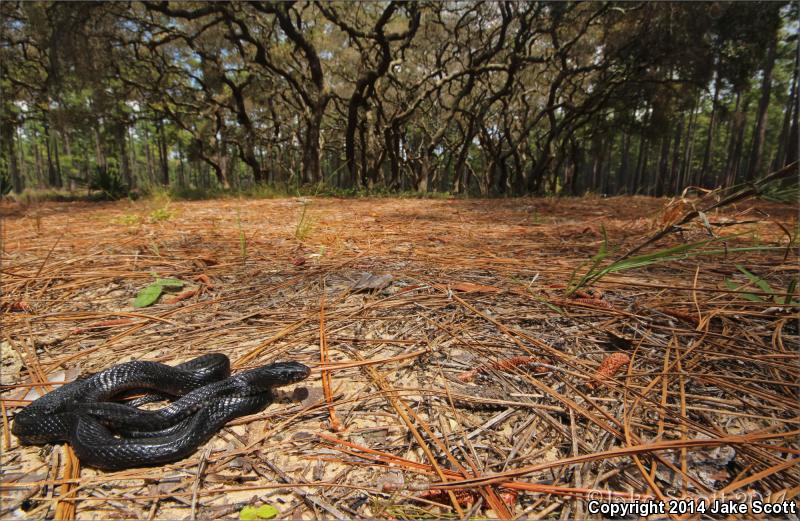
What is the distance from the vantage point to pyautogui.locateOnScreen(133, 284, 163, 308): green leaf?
1740 mm

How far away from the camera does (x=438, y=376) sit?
1.13 meters

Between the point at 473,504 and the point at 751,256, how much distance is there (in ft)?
8.02

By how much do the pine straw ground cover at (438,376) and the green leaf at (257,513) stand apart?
26 mm

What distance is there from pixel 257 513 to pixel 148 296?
1493mm

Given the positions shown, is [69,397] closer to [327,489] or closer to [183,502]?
[183,502]

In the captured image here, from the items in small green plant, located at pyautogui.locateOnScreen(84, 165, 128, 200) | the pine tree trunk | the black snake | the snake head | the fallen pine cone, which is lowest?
the black snake

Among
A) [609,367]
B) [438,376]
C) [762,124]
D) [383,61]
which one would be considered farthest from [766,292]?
[762,124]

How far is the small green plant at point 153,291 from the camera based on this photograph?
1.75m

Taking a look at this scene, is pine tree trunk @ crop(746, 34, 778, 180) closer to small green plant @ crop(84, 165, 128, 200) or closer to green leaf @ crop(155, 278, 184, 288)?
green leaf @ crop(155, 278, 184, 288)

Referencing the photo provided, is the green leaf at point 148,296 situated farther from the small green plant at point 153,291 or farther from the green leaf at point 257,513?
the green leaf at point 257,513

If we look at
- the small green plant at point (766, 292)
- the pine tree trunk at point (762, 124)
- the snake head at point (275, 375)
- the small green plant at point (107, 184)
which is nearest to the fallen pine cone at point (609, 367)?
the small green plant at point (766, 292)

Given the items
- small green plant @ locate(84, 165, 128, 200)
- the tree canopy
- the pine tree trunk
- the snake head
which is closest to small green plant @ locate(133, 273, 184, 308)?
the snake head

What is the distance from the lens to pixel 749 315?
1.32m

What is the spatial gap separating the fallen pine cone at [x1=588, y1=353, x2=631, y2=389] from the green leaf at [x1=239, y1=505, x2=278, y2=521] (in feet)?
3.11
